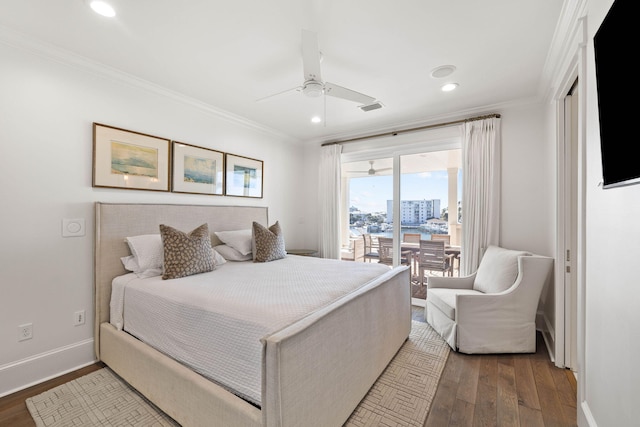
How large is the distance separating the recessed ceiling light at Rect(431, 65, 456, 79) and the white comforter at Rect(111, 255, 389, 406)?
191 cm

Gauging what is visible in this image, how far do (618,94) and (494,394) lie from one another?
1.96m

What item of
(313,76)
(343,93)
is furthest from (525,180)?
(313,76)

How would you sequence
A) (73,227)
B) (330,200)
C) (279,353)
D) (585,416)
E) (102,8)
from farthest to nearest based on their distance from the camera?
(330,200)
(73,227)
(102,8)
(585,416)
(279,353)

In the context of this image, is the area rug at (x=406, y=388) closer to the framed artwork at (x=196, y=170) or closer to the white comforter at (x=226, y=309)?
the white comforter at (x=226, y=309)

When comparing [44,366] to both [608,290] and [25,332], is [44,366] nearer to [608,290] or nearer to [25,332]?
[25,332]

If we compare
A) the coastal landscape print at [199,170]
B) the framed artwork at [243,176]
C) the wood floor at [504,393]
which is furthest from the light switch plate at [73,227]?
the wood floor at [504,393]

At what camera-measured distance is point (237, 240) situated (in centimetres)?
324

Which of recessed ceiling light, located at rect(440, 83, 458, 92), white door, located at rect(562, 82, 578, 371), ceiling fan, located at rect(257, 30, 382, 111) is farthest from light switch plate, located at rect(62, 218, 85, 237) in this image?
white door, located at rect(562, 82, 578, 371)

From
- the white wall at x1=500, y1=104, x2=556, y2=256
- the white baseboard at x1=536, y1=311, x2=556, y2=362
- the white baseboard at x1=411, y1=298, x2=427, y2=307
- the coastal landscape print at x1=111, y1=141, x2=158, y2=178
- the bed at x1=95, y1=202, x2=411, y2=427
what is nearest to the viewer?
the bed at x1=95, y1=202, x2=411, y2=427

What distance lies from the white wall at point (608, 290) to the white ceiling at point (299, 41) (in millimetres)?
677

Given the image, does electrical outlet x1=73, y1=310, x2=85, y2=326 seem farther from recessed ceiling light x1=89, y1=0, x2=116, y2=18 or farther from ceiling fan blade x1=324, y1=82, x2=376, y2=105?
ceiling fan blade x1=324, y1=82, x2=376, y2=105

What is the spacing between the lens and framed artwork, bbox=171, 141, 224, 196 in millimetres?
3027

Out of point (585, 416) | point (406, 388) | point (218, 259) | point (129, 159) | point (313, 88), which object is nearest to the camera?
point (585, 416)

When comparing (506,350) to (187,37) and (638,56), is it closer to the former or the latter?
(638,56)
